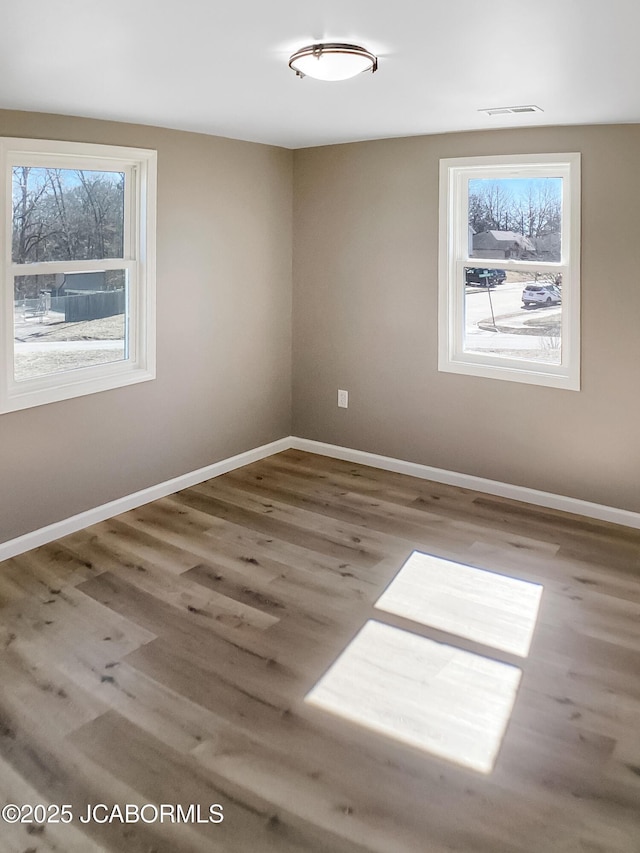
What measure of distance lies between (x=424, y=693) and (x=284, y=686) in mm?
506

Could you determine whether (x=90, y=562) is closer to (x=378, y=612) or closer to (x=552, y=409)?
(x=378, y=612)

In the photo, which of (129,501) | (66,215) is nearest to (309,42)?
(66,215)

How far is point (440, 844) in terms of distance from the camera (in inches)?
79.8

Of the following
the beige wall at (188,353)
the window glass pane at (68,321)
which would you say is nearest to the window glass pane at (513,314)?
the beige wall at (188,353)

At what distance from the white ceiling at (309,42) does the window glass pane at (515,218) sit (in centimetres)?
46

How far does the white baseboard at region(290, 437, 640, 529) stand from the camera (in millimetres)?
4234

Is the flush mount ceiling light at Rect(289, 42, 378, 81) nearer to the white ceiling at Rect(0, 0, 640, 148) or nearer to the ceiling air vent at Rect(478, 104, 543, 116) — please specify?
the white ceiling at Rect(0, 0, 640, 148)

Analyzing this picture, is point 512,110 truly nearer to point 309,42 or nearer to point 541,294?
point 541,294

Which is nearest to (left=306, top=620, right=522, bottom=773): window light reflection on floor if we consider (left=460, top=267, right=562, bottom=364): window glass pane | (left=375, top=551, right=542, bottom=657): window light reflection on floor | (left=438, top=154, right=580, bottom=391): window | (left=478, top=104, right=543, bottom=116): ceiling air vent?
(left=375, top=551, right=542, bottom=657): window light reflection on floor

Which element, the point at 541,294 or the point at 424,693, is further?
the point at 541,294

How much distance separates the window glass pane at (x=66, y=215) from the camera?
3664 mm

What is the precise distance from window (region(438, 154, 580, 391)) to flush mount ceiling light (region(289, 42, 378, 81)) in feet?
6.14

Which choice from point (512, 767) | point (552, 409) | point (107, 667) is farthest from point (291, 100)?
point (512, 767)

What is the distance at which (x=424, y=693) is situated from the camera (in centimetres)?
269
